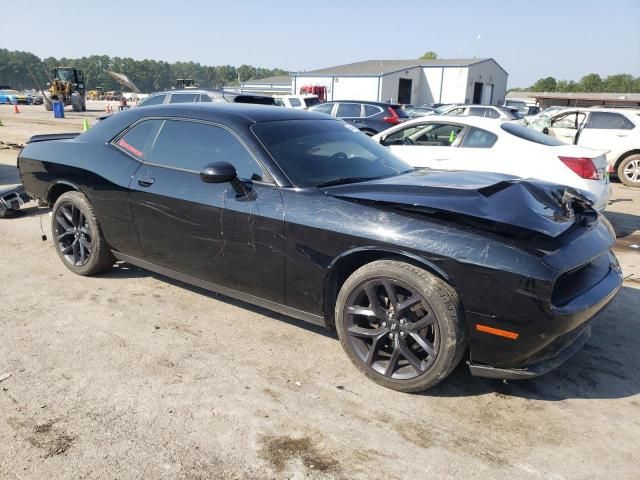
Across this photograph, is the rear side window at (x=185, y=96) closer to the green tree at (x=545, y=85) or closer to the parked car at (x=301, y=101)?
the parked car at (x=301, y=101)

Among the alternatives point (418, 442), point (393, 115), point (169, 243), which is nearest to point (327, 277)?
point (418, 442)

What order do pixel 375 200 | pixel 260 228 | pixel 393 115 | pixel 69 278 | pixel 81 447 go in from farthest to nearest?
pixel 393 115 → pixel 69 278 → pixel 260 228 → pixel 375 200 → pixel 81 447

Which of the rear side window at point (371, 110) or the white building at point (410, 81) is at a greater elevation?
the white building at point (410, 81)

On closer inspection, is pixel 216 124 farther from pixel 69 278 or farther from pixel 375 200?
pixel 69 278

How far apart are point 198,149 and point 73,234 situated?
1801 millimetres

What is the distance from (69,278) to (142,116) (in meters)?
1.66

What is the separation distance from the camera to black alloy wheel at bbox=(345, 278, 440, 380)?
9.32 feet

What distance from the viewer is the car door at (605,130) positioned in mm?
10945

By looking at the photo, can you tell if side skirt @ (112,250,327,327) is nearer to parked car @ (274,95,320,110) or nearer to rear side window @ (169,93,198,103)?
rear side window @ (169,93,198,103)

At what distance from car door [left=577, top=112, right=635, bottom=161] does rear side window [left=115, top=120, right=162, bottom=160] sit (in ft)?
33.3

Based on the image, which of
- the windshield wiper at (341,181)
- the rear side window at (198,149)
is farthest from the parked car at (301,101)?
the windshield wiper at (341,181)

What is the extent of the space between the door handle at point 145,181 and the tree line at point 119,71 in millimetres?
109976

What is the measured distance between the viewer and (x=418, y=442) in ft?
8.36

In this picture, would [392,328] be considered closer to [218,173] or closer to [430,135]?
[218,173]
